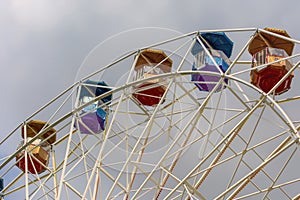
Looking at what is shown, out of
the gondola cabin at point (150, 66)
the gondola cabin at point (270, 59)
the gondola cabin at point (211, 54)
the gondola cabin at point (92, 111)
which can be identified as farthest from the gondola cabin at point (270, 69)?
the gondola cabin at point (92, 111)

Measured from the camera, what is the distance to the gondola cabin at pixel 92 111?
17.6 m

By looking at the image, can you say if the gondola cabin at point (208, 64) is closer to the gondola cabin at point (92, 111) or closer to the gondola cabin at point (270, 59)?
the gondola cabin at point (270, 59)

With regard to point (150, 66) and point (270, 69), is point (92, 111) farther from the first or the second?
point (270, 69)

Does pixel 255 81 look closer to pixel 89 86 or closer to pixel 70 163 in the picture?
pixel 89 86

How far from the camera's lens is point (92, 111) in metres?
17.6

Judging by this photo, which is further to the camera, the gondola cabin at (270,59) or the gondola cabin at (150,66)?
the gondola cabin at (150,66)

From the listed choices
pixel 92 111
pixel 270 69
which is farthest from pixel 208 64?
pixel 92 111

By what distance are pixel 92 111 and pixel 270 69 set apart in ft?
16.0

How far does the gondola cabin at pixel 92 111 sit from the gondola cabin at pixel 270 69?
161 inches

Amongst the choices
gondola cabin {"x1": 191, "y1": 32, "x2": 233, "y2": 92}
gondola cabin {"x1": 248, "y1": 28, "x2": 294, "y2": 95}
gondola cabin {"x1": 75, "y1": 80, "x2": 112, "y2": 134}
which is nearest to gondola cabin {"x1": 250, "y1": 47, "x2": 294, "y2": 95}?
gondola cabin {"x1": 248, "y1": 28, "x2": 294, "y2": 95}

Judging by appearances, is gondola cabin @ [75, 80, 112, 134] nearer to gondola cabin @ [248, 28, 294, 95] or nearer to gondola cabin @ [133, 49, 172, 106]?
gondola cabin @ [133, 49, 172, 106]

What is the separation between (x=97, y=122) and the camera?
19156 millimetres

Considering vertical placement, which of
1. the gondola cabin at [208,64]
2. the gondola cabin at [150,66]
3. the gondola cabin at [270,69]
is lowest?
the gondola cabin at [270,69]

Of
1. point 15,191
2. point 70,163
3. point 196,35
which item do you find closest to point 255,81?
point 196,35
